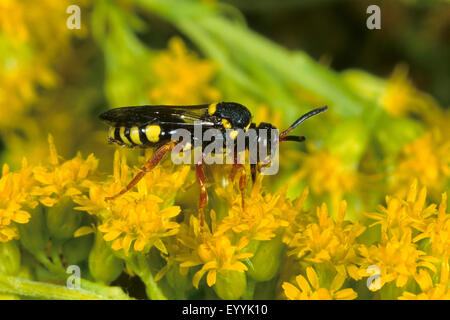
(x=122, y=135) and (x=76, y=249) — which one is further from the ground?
(x=122, y=135)

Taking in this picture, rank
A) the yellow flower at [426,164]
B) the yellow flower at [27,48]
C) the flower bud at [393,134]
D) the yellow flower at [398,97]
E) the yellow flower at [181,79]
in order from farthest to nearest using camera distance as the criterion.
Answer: the yellow flower at [398,97]
the yellow flower at [27,48]
the yellow flower at [181,79]
the flower bud at [393,134]
the yellow flower at [426,164]

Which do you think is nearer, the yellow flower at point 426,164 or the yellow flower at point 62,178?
the yellow flower at point 62,178

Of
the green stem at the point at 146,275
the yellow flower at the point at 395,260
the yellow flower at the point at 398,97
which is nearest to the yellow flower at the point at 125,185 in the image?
the green stem at the point at 146,275

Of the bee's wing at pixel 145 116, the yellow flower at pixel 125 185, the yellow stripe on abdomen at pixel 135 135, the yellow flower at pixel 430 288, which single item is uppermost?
the bee's wing at pixel 145 116

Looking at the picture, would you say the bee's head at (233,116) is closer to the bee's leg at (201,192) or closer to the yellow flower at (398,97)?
the bee's leg at (201,192)

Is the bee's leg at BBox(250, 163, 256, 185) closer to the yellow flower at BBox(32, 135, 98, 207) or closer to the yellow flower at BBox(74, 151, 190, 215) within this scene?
the yellow flower at BBox(74, 151, 190, 215)

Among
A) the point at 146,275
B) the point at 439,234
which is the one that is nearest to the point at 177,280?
the point at 146,275

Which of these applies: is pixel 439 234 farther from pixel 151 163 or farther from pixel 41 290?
pixel 41 290
